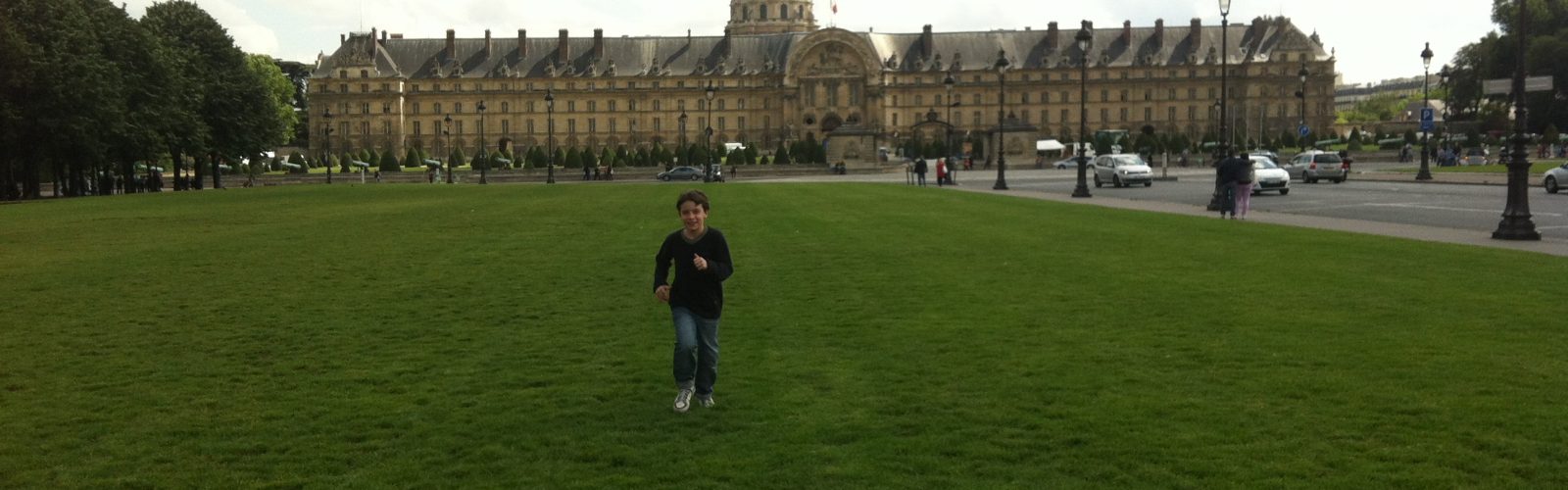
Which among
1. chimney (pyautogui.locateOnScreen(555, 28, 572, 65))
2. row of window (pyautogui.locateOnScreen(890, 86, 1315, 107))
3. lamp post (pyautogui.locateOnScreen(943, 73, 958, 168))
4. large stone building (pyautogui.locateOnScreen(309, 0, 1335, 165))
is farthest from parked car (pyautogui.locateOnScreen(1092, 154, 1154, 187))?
chimney (pyautogui.locateOnScreen(555, 28, 572, 65))

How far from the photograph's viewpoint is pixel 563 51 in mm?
170000

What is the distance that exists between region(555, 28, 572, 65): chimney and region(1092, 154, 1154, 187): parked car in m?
118

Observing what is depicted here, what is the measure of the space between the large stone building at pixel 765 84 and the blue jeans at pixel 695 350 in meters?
155

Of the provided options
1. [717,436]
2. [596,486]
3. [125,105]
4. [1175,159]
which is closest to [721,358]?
[717,436]

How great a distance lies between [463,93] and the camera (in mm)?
167125

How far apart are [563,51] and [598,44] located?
4.17 metres

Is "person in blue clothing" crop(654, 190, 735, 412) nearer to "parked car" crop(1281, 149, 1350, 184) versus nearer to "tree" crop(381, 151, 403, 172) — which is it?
"parked car" crop(1281, 149, 1350, 184)

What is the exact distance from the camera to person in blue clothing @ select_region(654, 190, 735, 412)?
9344mm

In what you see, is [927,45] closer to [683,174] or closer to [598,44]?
[598,44]

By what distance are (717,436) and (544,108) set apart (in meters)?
160

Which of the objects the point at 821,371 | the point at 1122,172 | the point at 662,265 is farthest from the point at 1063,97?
the point at 662,265

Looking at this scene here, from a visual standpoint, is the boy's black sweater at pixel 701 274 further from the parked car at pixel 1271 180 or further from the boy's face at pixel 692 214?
the parked car at pixel 1271 180

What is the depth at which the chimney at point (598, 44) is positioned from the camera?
170075 millimetres

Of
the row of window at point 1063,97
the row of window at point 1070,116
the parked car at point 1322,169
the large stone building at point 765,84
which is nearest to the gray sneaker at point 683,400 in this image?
the parked car at point 1322,169
